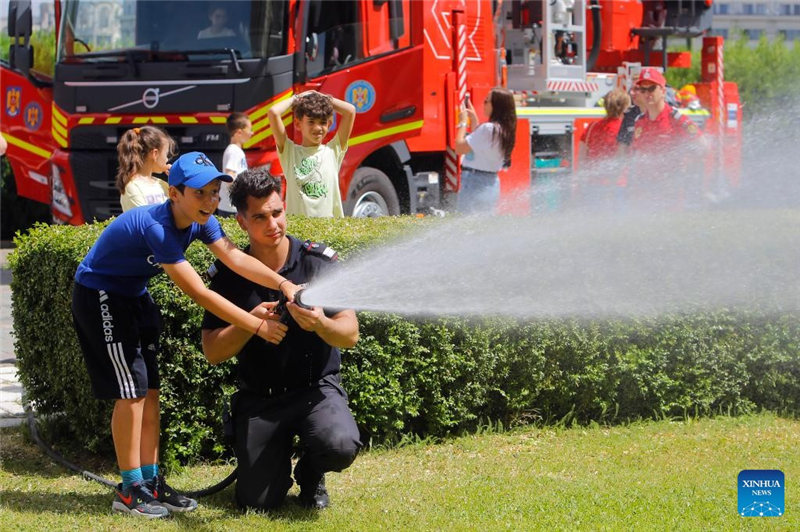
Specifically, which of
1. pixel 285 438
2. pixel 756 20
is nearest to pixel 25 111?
pixel 285 438

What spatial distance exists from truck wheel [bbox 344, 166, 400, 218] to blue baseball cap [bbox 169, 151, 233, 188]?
6.17 metres

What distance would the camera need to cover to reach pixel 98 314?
4840 mm

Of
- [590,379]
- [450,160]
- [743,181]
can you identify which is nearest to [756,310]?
[590,379]

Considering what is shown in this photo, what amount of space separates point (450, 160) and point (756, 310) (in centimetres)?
554

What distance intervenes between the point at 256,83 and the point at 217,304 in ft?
19.8

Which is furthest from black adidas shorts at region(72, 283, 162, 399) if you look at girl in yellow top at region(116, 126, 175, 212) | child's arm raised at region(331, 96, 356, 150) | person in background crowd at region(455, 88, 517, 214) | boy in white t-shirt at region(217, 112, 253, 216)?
person in background crowd at region(455, 88, 517, 214)

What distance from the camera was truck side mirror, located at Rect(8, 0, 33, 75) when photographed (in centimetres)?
1144

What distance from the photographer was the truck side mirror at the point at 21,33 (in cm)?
1144

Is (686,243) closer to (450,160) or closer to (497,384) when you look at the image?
(497,384)

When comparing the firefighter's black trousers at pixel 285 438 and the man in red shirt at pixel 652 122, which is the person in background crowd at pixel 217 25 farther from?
the firefighter's black trousers at pixel 285 438

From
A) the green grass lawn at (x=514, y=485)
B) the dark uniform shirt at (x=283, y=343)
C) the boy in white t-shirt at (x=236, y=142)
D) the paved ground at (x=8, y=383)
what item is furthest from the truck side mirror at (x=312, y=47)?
the dark uniform shirt at (x=283, y=343)

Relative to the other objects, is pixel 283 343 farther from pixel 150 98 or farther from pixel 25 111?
pixel 25 111

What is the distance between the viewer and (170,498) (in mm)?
4938

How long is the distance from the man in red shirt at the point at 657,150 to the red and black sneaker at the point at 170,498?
18.9 ft
